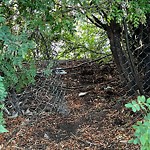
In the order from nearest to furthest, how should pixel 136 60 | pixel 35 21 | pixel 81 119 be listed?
1. pixel 35 21
2. pixel 81 119
3. pixel 136 60

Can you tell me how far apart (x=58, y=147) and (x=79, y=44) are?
1178mm

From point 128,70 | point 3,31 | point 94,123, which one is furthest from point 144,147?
point 128,70

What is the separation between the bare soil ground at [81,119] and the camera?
221 cm

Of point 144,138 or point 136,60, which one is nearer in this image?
point 144,138

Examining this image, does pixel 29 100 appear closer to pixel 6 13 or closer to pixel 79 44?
pixel 79 44

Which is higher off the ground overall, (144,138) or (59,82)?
(59,82)

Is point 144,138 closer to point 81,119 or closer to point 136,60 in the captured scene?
point 81,119

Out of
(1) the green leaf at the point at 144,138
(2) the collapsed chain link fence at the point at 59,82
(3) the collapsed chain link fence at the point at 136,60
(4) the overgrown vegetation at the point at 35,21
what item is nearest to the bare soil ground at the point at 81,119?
(2) the collapsed chain link fence at the point at 59,82

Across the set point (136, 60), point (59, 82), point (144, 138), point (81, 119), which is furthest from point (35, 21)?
point (59, 82)

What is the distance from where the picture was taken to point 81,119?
8.29 feet

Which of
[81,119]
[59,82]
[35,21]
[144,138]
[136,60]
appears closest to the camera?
[144,138]

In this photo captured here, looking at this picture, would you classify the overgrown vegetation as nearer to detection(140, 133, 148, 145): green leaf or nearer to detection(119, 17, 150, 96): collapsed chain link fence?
detection(140, 133, 148, 145): green leaf

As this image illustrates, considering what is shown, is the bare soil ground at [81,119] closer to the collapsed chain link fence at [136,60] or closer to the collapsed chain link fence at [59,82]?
the collapsed chain link fence at [59,82]

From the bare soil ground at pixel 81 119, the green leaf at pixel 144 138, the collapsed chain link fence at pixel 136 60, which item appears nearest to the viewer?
the green leaf at pixel 144 138
